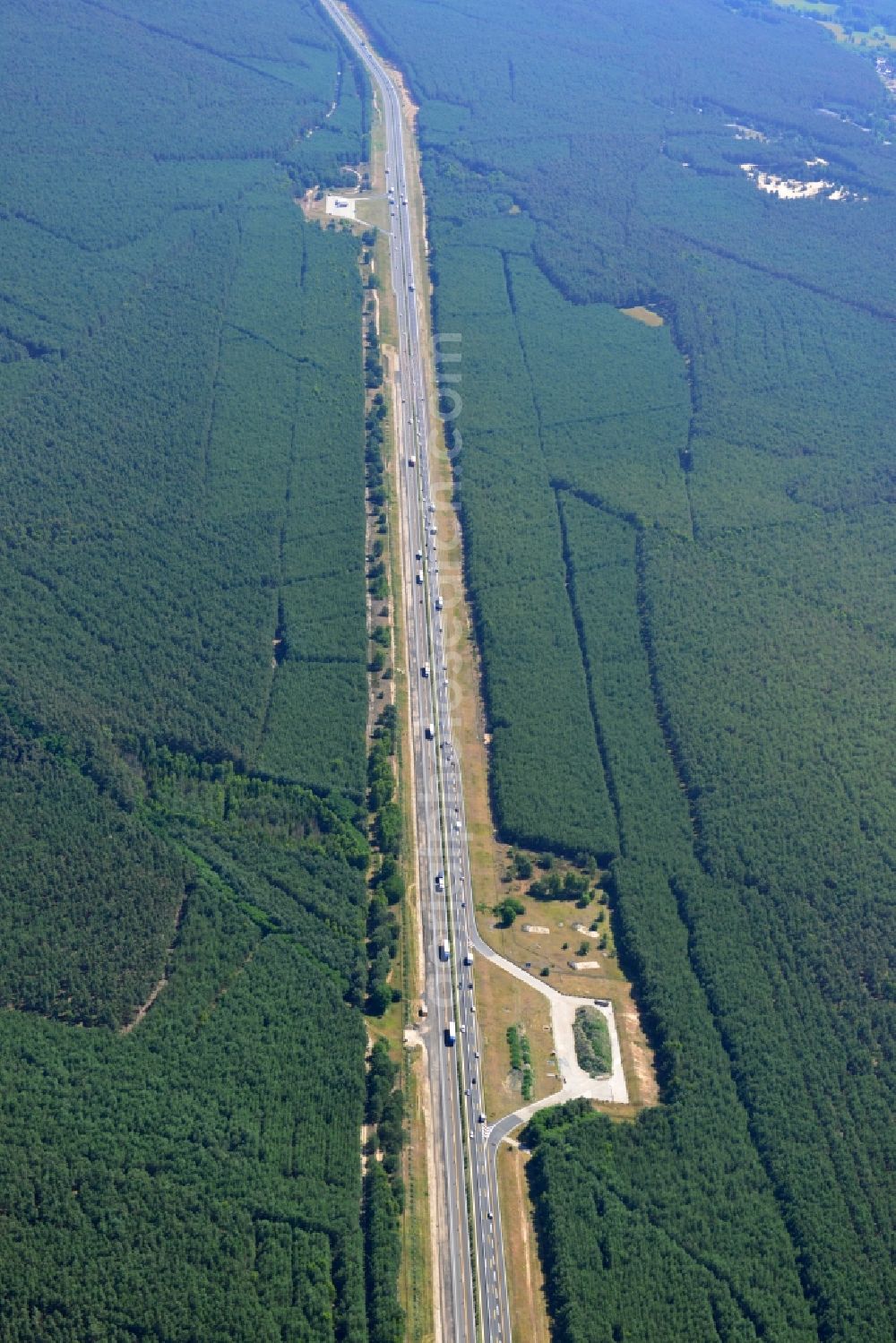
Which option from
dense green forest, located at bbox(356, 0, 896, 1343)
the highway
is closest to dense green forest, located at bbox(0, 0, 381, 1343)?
the highway

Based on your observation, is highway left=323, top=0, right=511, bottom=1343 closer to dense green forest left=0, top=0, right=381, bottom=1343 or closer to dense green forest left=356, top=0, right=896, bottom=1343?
dense green forest left=356, top=0, right=896, bottom=1343

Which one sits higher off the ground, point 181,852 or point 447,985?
point 447,985

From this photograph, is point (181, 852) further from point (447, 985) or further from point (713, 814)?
point (713, 814)

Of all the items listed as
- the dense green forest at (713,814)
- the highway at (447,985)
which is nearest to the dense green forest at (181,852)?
the highway at (447,985)

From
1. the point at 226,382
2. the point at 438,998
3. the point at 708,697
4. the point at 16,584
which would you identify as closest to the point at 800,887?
the point at 708,697

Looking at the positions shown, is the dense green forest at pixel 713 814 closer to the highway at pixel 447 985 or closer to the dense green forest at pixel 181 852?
the highway at pixel 447 985

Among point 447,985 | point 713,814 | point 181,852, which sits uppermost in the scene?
point 713,814

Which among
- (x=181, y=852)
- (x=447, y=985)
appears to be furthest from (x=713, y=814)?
(x=181, y=852)

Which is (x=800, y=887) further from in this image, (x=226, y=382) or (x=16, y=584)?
(x=226, y=382)
